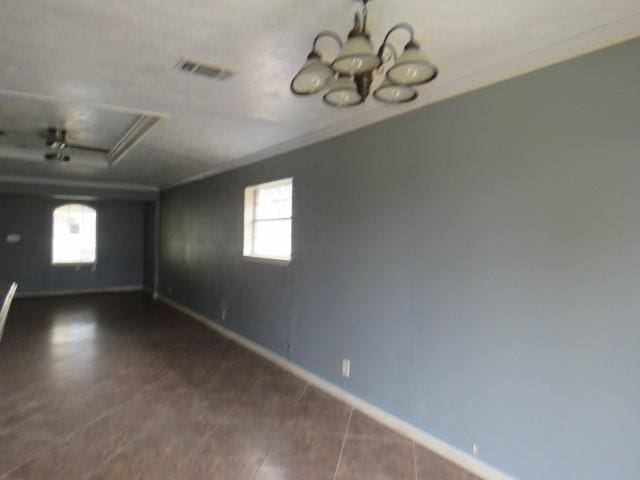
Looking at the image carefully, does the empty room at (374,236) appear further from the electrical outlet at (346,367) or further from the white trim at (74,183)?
the white trim at (74,183)

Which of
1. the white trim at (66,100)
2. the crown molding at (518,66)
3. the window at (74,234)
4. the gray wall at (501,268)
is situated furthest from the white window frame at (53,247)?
the crown molding at (518,66)

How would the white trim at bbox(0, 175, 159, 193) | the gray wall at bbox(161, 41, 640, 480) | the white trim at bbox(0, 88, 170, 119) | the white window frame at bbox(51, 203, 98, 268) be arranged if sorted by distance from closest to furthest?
the gray wall at bbox(161, 41, 640, 480)
the white trim at bbox(0, 88, 170, 119)
the white trim at bbox(0, 175, 159, 193)
the white window frame at bbox(51, 203, 98, 268)

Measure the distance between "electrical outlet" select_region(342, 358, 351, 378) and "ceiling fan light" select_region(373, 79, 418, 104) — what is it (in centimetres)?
219

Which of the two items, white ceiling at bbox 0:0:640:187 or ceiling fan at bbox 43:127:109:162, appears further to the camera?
ceiling fan at bbox 43:127:109:162

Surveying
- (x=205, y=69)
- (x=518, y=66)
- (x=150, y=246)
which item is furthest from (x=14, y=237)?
(x=518, y=66)

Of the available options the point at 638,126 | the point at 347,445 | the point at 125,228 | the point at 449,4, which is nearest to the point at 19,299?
the point at 125,228

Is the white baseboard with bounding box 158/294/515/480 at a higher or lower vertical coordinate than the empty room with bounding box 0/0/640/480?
lower

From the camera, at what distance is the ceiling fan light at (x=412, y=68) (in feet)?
5.10

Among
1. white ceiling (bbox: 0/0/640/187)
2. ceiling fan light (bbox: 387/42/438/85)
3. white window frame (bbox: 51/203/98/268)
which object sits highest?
white ceiling (bbox: 0/0/640/187)

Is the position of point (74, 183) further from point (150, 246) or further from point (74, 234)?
point (150, 246)

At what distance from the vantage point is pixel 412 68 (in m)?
1.58

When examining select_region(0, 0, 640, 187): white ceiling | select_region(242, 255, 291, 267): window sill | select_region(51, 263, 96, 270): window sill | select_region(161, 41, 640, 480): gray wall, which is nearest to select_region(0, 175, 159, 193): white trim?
select_region(51, 263, 96, 270): window sill

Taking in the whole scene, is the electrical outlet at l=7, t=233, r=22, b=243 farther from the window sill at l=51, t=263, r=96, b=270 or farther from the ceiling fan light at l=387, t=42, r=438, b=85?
the ceiling fan light at l=387, t=42, r=438, b=85

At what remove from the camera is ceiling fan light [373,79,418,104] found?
5.82ft
